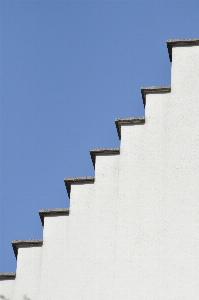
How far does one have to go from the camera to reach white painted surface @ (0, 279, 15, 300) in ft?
49.1

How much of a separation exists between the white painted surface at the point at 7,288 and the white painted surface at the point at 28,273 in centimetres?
6

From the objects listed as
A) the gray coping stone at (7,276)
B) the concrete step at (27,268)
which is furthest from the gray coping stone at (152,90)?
the gray coping stone at (7,276)

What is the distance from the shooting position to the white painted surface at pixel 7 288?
15.0 m

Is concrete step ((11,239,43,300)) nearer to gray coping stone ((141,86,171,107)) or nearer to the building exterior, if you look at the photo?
the building exterior

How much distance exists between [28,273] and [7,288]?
332 millimetres

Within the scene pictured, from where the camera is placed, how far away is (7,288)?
49.3ft

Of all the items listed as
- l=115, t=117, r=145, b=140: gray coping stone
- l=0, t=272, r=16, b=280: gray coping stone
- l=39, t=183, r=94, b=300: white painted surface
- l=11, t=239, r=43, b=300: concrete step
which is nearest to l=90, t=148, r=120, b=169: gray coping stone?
l=115, t=117, r=145, b=140: gray coping stone

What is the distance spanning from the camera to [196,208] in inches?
593

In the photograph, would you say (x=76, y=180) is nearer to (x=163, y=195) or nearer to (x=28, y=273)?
(x=163, y=195)

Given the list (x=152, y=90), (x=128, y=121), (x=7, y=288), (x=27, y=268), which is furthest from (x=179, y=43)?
(x=7, y=288)

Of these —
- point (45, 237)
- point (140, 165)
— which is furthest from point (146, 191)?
point (45, 237)

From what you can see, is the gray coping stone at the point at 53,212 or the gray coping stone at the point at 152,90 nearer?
the gray coping stone at the point at 53,212

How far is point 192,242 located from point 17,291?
2.33 metres

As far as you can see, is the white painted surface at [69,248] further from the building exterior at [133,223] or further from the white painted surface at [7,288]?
the white painted surface at [7,288]
